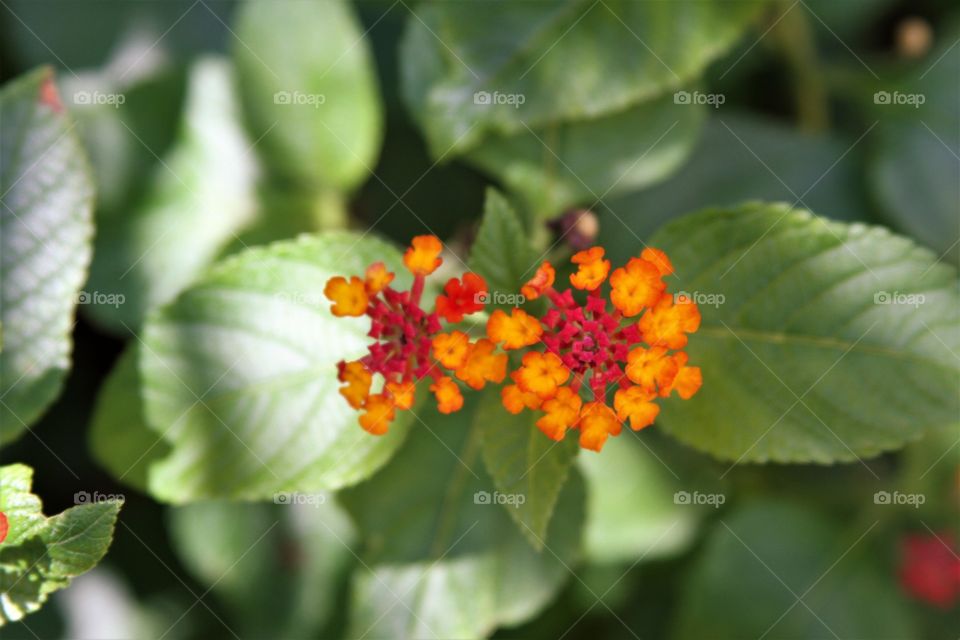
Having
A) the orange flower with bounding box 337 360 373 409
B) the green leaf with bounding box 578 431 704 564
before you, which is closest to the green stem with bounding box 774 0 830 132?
the green leaf with bounding box 578 431 704 564

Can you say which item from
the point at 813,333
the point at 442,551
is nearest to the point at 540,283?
the point at 813,333

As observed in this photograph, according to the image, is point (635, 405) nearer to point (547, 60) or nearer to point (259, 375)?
point (259, 375)

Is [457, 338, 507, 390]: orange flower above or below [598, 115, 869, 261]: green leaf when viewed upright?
above

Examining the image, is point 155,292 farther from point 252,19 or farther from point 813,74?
point 813,74

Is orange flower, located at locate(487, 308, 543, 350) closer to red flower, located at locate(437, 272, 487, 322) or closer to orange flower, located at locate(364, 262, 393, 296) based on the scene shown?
red flower, located at locate(437, 272, 487, 322)

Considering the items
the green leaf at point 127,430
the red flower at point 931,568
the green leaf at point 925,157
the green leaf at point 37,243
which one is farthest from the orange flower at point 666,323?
the red flower at point 931,568

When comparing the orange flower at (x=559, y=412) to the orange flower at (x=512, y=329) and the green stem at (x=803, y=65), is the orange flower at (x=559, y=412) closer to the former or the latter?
the orange flower at (x=512, y=329)
